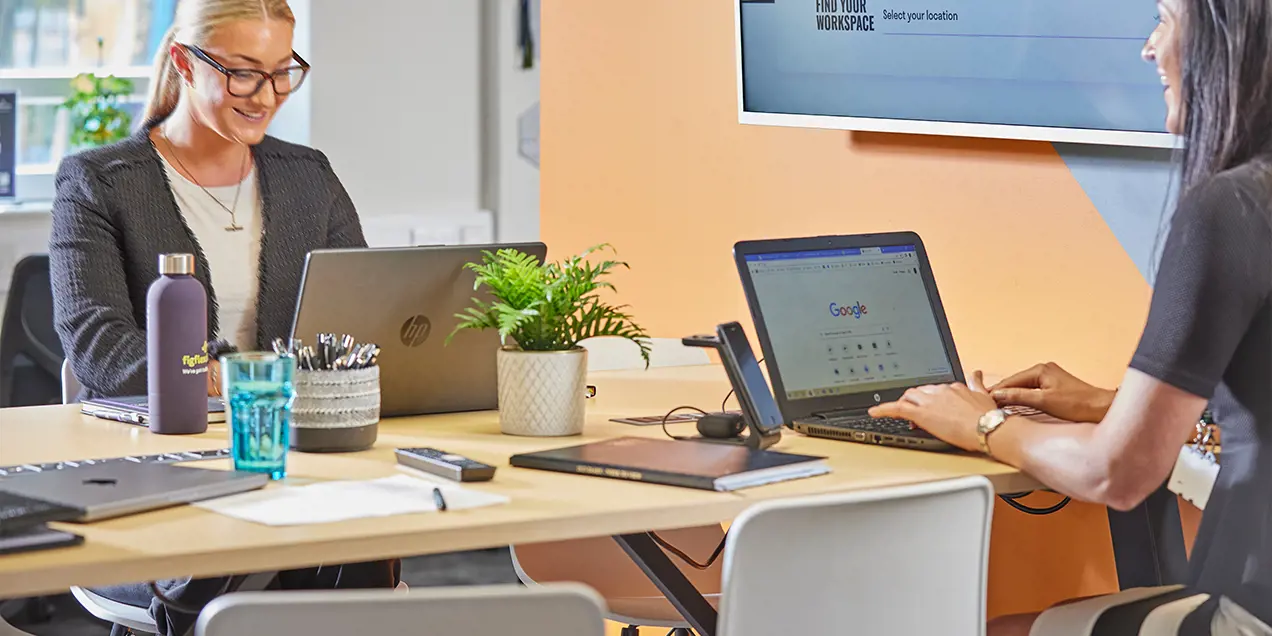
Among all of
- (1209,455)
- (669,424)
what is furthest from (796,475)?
(1209,455)

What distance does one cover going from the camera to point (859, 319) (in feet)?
7.34

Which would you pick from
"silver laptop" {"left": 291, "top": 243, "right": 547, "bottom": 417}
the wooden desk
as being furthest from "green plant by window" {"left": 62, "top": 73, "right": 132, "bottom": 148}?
"silver laptop" {"left": 291, "top": 243, "right": 547, "bottom": 417}

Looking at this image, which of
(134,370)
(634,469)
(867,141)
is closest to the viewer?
(634,469)

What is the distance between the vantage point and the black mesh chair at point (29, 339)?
3.76m

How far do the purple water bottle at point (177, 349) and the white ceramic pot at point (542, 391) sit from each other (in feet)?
1.34

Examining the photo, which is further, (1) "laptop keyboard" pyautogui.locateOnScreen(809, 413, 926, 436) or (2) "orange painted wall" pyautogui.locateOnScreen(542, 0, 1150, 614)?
(2) "orange painted wall" pyautogui.locateOnScreen(542, 0, 1150, 614)

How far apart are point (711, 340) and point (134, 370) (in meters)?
0.98

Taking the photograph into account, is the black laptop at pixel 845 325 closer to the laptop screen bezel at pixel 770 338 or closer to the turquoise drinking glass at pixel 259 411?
the laptop screen bezel at pixel 770 338

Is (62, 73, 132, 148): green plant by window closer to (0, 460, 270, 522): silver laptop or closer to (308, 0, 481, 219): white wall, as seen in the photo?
(308, 0, 481, 219): white wall

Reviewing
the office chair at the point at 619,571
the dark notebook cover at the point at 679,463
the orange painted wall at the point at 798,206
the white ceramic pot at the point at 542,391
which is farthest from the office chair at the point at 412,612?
the orange painted wall at the point at 798,206

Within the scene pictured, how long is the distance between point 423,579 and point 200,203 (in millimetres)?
1940

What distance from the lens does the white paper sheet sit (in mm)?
1534

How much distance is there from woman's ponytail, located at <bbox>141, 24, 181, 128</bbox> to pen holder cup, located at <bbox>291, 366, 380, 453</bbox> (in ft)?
3.66

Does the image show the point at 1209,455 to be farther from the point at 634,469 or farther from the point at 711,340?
the point at 634,469
